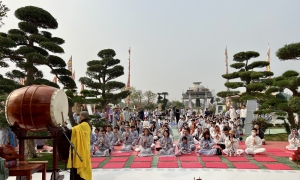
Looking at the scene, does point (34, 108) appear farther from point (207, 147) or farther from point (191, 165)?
point (207, 147)

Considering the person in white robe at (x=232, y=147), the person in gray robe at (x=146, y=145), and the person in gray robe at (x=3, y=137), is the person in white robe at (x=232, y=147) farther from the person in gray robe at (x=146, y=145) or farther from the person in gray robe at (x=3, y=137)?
the person in gray robe at (x=3, y=137)

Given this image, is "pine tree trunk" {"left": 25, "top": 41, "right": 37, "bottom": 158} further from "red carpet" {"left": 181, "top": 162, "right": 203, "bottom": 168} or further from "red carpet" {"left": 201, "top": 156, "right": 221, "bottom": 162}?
"red carpet" {"left": 201, "top": 156, "right": 221, "bottom": 162}

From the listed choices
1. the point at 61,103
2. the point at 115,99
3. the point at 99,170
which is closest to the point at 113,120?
the point at 115,99

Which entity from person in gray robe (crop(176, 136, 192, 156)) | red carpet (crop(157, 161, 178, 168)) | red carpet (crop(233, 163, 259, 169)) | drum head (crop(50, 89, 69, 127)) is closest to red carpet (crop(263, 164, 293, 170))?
red carpet (crop(233, 163, 259, 169))

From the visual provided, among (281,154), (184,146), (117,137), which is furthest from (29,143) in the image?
(281,154)

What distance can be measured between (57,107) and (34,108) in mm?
361

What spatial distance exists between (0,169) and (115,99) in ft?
44.0

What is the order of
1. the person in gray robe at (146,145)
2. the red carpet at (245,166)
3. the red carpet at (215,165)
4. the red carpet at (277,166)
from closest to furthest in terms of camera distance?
the red carpet at (277,166)
the red carpet at (245,166)
the red carpet at (215,165)
the person in gray robe at (146,145)

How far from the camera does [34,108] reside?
412cm

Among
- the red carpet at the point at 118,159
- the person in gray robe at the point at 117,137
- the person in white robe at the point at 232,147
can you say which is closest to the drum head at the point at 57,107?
the red carpet at the point at 118,159

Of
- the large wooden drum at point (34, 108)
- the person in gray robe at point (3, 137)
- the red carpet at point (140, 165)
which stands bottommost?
the red carpet at point (140, 165)

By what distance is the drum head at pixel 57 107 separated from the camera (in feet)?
13.7

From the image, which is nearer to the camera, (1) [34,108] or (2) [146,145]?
(1) [34,108]

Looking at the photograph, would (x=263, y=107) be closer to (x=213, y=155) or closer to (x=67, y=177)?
(x=213, y=155)
